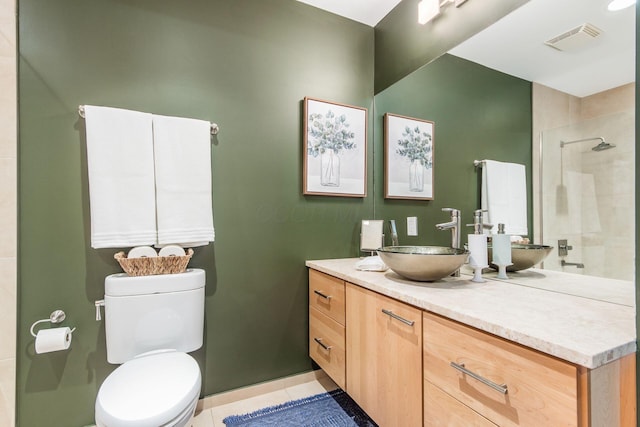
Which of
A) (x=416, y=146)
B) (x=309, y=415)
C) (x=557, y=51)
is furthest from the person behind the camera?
(x=416, y=146)

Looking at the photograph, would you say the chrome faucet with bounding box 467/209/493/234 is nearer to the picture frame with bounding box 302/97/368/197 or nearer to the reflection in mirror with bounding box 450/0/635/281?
the reflection in mirror with bounding box 450/0/635/281

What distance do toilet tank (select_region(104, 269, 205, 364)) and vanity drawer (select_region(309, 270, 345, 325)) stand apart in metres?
0.65

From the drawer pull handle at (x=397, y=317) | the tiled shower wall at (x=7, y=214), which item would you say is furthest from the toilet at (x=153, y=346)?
the drawer pull handle at (x=397, y=317)

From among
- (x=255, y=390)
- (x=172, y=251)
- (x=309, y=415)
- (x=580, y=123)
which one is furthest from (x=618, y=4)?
(x=255, y=390)

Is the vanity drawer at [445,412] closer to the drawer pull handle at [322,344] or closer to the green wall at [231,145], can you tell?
the drawer pull handle at [322,344]

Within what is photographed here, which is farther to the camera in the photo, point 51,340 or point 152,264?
point 152,264

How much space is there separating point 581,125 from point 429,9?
1.09 m

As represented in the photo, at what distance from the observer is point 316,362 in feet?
6.11

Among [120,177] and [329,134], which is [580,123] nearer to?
[329,134]

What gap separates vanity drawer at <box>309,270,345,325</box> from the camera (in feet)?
5.19

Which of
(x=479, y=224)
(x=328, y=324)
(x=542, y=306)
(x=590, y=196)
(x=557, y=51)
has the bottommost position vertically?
(x=328, y=324)

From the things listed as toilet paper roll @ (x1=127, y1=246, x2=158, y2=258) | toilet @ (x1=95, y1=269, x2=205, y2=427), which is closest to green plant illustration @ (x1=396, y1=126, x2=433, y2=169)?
toilet @ (x1=95, y1=269, x2=205, y2=427)

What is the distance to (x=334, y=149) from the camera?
2.03 metres

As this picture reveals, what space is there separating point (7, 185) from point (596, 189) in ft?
7.65
